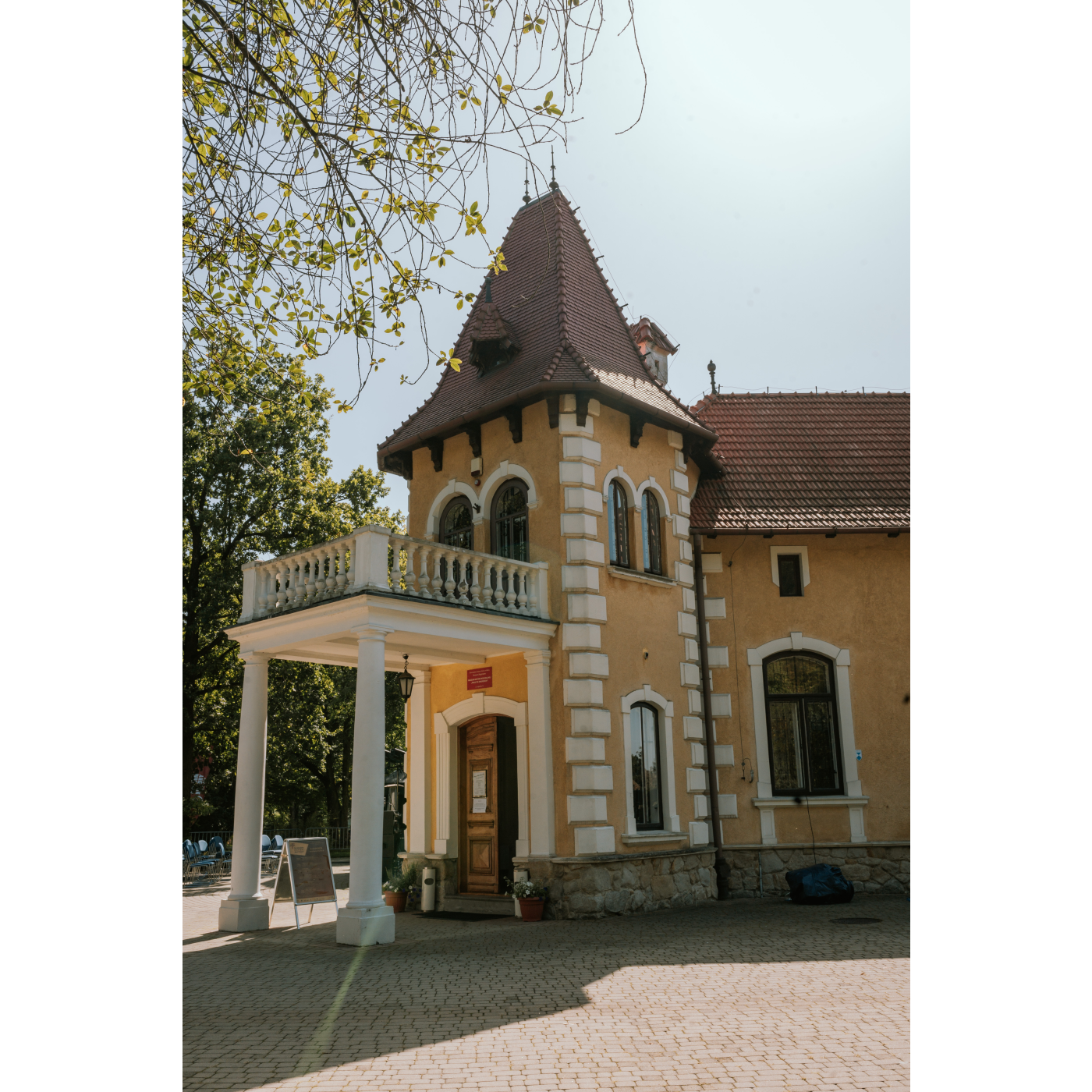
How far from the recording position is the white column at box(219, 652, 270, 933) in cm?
1320

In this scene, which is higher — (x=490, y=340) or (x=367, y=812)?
(x=490, y=340)

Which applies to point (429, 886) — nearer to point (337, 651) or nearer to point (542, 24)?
point (337, 651)

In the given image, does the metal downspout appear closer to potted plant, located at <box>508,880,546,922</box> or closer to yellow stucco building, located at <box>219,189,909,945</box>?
yellow stucco building, located at <box>219,189,909,945</box>

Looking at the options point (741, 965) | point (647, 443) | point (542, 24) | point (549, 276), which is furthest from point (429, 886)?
point (542, 24)

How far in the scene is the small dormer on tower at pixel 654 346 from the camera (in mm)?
20328

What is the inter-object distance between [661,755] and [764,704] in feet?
8.21

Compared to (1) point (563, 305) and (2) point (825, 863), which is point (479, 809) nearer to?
(2) point (825, 863)

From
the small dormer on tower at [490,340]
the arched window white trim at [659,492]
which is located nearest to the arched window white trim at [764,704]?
the arched window white trim at [659,492]

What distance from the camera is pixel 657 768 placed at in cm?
1504

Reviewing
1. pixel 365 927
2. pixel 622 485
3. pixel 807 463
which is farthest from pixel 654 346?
pixel 365 927

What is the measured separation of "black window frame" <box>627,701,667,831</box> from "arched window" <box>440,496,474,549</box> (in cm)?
406

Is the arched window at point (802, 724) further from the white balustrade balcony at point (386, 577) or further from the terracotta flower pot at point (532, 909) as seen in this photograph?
the terracotta flower pot at point (532, 909)

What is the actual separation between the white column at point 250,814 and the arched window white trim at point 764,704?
26.8 ft

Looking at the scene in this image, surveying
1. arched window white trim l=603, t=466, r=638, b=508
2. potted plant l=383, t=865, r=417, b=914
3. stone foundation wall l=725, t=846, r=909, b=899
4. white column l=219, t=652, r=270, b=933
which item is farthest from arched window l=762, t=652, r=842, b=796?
white column l=219, t=652, r=270, b=933
